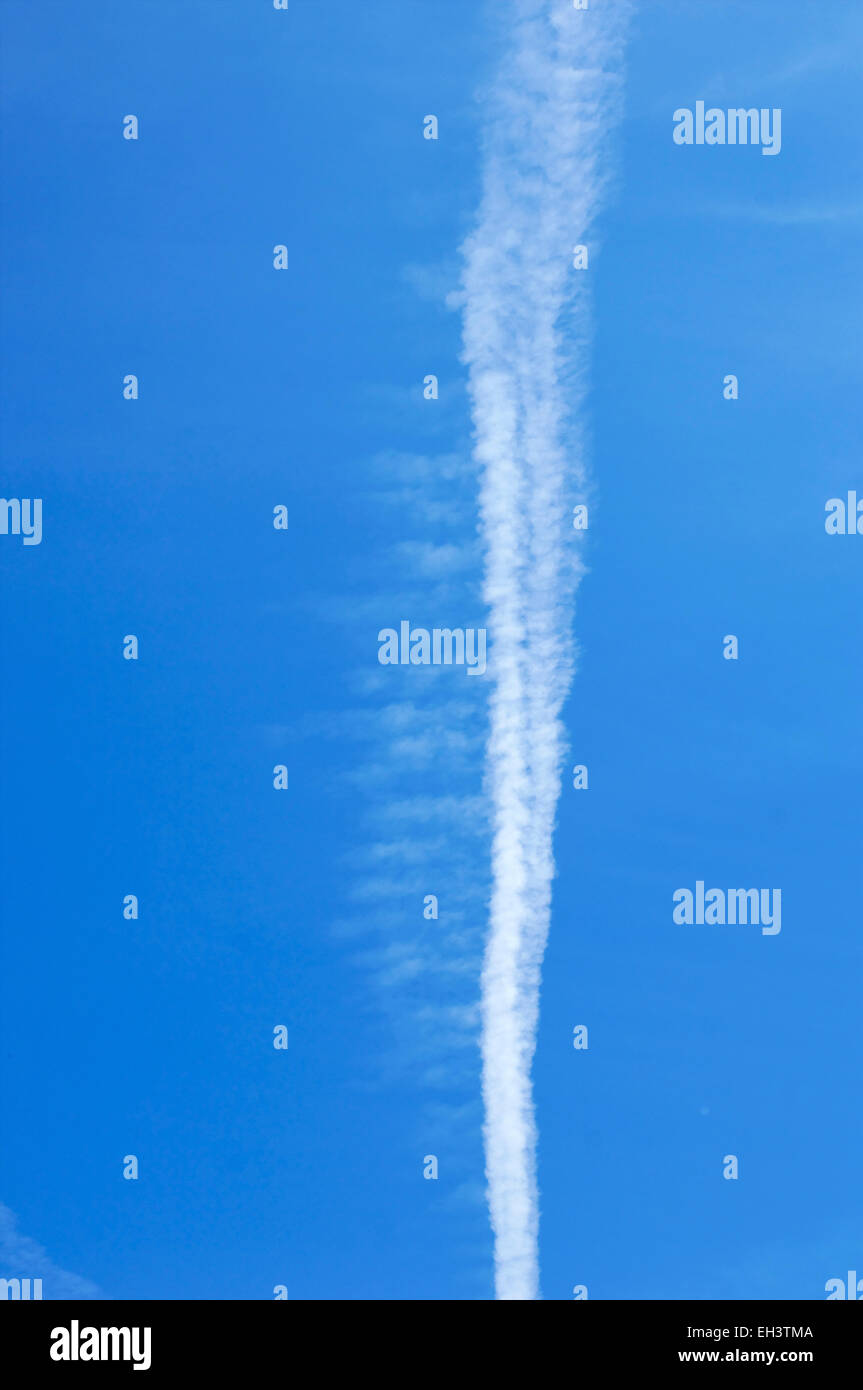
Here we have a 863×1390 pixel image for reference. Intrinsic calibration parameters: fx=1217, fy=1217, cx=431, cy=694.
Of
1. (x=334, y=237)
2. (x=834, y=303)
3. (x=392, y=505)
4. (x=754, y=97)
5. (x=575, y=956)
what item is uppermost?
(x=754, y=97)

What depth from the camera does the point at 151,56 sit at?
2768 mm

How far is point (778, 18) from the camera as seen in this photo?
2.75m

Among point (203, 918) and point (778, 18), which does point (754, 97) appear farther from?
point (203, 918)

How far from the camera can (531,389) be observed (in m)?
2.77

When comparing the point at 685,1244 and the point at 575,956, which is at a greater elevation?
the point at 575,956

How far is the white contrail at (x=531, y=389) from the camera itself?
2760mm

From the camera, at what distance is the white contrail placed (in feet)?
9.05

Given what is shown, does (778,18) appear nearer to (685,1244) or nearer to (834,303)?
(834,303)

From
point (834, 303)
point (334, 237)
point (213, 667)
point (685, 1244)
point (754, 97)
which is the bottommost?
point (685, 1244)

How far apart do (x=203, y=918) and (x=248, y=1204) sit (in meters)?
0.65

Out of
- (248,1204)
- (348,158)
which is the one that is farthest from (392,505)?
(248,1204)
